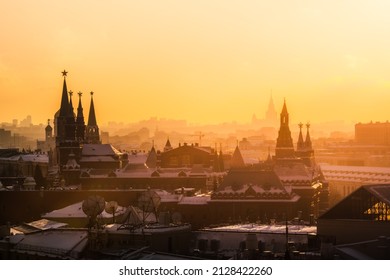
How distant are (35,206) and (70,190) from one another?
216 cm

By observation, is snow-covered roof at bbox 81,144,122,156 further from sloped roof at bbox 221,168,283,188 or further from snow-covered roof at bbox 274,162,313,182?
sloped roof at bbox 221,168,283,188

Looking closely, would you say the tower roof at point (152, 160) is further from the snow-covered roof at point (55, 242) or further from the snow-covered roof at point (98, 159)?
the snow-covered roof at point (55, 242)

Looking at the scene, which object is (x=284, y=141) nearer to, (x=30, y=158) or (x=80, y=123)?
(x=80, y=123)

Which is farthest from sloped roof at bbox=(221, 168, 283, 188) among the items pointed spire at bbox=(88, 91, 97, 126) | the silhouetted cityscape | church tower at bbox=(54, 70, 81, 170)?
pointed spire at bbox=(88, 91, 97, 126)

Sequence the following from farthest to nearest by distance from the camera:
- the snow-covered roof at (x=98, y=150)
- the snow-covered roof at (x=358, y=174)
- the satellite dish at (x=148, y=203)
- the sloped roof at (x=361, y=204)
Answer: the snow-covered roof at (x=358, y=174), the snow-covered roof at (x=98, y=150), the satellite dish at (x=148, y=203), the sloped roof at (x=361, y=204)

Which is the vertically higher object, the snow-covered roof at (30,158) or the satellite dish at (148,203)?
the snow-covered roof at (30,158)

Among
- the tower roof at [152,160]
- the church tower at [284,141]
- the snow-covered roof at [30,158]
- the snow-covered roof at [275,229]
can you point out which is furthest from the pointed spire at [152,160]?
the snow-covered roof at [275,229]

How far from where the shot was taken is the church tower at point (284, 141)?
50.1 meters

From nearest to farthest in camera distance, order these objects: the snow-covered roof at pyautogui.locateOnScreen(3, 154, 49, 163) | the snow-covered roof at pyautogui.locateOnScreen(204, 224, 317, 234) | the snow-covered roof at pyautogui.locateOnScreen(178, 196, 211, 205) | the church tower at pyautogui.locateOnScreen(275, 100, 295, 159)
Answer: the snow-covered roof at pyautogui.locateOnScreen(204, 224, 317, 234), the snow-covered roof at pyautogui.locateOnScreen(178, 196, 211, 205), the church tower at pyautogui.locateOnScreen(275, 100, 295, 159), the snow-covered roof at pyautogui.locateOnScreen(3, 154, 49, 163)

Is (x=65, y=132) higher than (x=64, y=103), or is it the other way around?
(x=64, y=103)

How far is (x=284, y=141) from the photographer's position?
167 ft

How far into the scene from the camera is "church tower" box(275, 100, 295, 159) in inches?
1971

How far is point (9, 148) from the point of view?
2689 inches

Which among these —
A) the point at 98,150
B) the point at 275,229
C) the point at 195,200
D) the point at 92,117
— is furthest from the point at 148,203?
the point at 92,117
